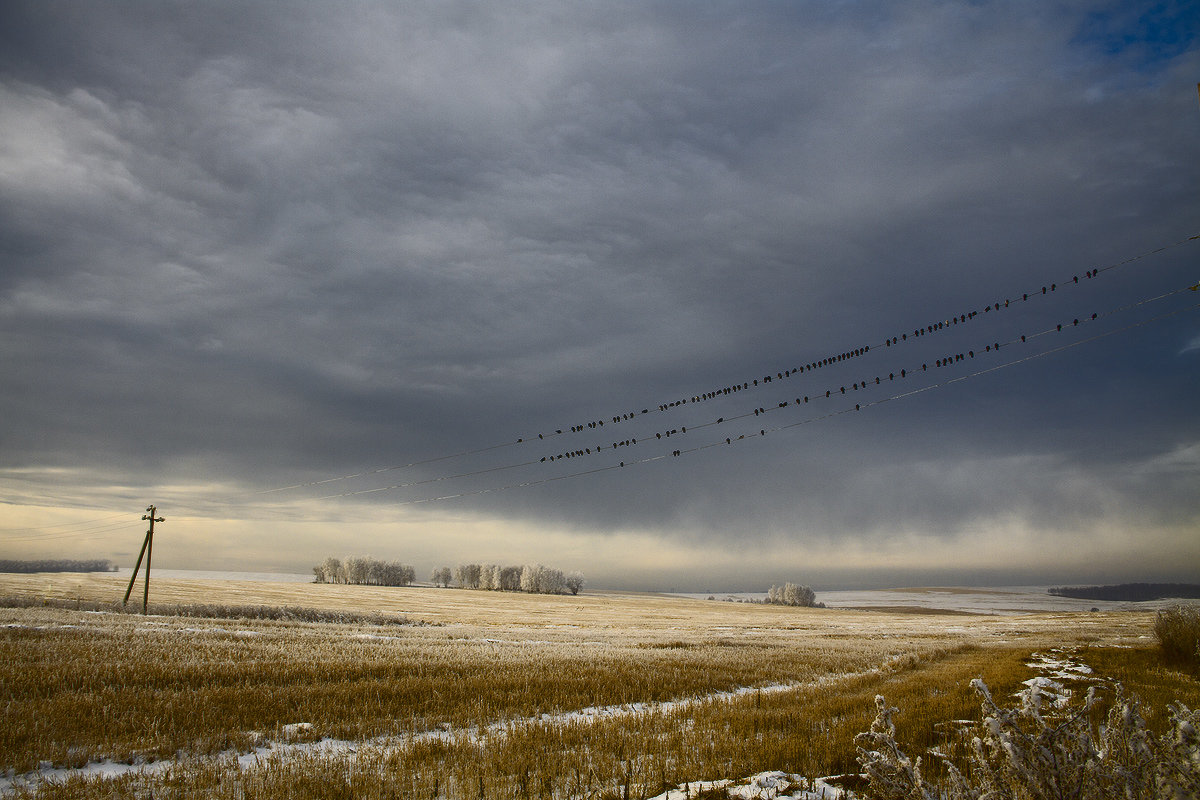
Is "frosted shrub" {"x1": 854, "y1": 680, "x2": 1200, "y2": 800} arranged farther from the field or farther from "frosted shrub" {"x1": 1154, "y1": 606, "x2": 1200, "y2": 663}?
"frosted shrub" {"x1": 1154, "y1": 606, "x2": 1200, "y2": 663}

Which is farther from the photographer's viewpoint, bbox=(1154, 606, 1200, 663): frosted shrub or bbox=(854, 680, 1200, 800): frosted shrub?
bbox=(1154, 606, 1200, 663): frosted shrub

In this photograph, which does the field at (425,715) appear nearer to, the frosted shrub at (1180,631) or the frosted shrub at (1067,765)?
the frosted shrub at (1180,631)

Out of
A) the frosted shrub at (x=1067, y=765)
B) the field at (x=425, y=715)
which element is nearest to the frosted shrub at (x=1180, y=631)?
the field at (x=425, y=715)

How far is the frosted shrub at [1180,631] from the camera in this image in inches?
1204

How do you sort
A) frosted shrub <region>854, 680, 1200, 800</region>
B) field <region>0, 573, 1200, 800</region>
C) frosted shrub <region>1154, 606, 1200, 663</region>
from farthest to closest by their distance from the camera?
frosted shrub <region>1154, 606, 1200, 663</region>
field <region>0, 573, 1200, 800</region>
frosted shrub <region>854, 680, 1200, 800</region>

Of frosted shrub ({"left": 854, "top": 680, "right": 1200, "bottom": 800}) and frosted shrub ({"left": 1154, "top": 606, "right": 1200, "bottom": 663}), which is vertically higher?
frosted shrub ({"left": 854, "top": 680, "right": 1200, "bottom": 800})

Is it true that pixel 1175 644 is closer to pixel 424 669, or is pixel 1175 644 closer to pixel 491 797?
pixel 424 669

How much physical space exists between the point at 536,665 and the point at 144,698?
12.9 metres

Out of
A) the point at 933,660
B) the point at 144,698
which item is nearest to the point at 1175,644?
the point at 933,660

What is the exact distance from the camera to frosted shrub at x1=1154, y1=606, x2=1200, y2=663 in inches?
1204

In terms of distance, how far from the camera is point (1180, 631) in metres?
31.7

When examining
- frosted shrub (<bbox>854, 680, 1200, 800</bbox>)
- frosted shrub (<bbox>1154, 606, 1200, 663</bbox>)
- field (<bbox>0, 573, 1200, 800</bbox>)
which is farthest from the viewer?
frosted shrub (<bbox>1154, 606, 1200, 663</bbox>)

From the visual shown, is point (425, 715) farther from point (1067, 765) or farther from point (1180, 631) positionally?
point (1180, 631)

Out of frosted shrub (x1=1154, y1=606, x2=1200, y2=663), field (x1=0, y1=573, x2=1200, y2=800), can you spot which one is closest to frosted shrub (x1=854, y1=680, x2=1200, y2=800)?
field (x1=0, y1=573, x2=1200, y2=800)
